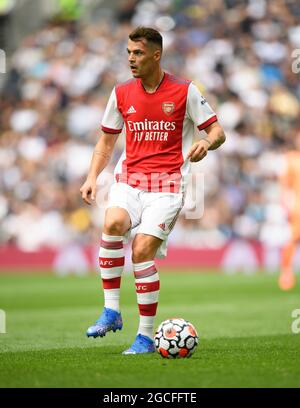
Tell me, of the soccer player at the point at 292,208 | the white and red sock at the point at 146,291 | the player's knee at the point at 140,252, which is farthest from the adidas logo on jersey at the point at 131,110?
the soccer player at the point at 292,208

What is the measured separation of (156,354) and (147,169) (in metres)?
1.50

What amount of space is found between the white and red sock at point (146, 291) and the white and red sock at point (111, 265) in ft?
0.56

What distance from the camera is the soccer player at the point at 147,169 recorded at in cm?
800

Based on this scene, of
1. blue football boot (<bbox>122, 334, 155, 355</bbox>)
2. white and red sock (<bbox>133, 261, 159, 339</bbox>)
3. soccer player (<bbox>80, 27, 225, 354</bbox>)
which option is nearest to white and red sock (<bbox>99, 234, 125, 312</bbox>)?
soccer player (<bbox>80, 27, 225, 354</bbox>)

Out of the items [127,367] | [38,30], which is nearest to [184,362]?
[127,367]

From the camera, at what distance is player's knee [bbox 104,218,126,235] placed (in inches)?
313

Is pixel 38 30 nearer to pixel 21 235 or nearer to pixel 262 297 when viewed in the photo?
pixel 21 235

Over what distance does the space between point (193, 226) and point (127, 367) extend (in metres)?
15.4

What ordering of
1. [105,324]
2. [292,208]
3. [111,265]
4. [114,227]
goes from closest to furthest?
[105,324] → [114,227] → [111,265] → [292,208]

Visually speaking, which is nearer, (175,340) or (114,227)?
(175,340)

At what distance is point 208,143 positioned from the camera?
7.93m

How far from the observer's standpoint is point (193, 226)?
73.4ft

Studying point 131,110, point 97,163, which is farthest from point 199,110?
point 97,163

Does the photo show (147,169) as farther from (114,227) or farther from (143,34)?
(143,34)
